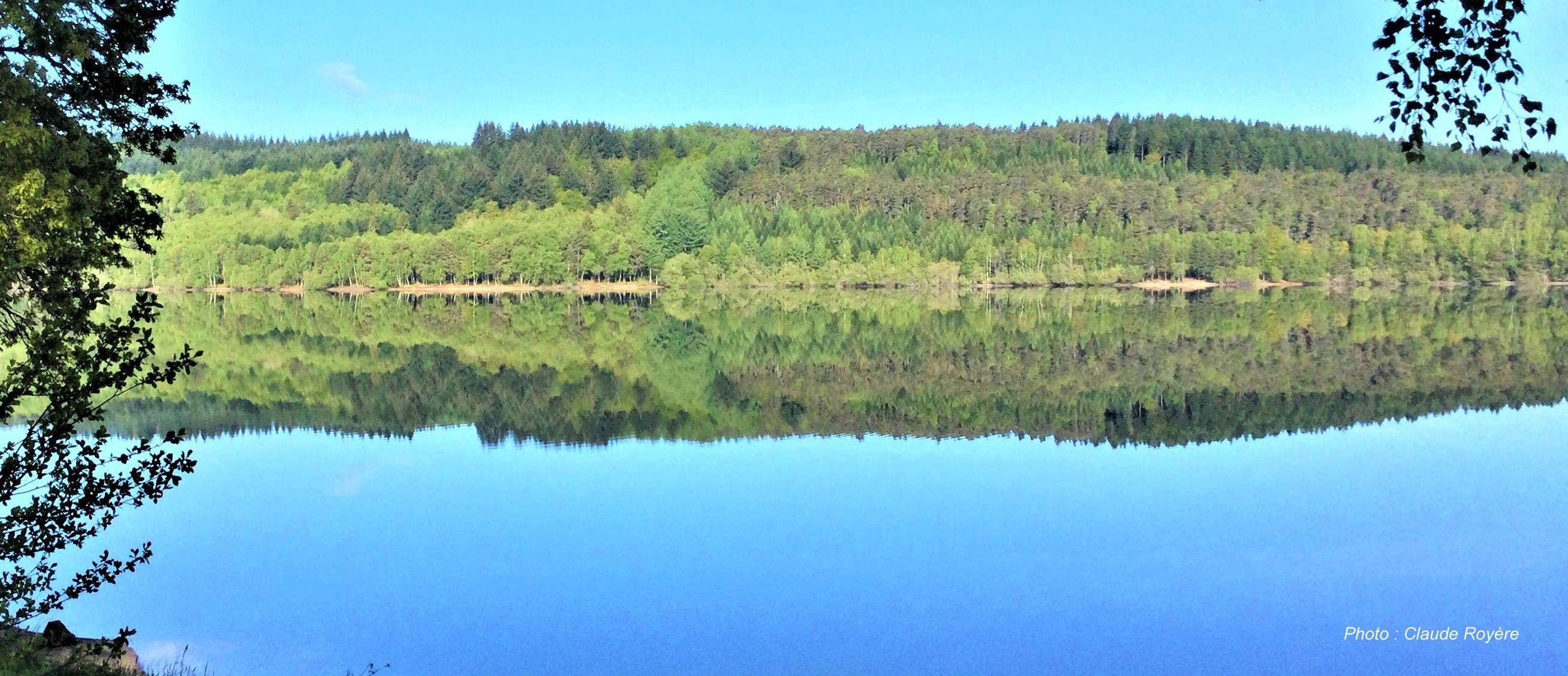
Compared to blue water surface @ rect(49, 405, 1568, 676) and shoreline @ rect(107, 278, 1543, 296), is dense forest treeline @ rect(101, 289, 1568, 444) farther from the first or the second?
shoreline @ rect(107, 278, 1543, 296)

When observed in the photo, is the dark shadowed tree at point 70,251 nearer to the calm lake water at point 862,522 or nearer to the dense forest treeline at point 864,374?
the calm lake water at point 862,522

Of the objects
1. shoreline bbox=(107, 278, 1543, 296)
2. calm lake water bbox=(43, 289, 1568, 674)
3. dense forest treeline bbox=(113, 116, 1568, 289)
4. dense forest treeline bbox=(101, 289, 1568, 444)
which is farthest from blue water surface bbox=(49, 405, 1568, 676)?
dense forest treeline bbox=(113, 116, 1568, 289)

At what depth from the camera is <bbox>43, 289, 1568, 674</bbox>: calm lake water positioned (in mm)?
12633

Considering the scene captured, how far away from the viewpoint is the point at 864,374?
36594 millimetres

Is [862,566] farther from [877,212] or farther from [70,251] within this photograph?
[877,212]

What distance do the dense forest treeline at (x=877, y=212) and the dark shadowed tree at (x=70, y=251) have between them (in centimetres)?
11700

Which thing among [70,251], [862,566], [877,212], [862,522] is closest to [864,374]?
[862,522]

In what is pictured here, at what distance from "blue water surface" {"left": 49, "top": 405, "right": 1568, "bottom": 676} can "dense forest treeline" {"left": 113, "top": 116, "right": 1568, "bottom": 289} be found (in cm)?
10539

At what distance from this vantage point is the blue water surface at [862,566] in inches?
487

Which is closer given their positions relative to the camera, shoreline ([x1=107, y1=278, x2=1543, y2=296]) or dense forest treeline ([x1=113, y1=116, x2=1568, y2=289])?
shoreline ([x1=107, y1=278, x2=1543, y2=296])

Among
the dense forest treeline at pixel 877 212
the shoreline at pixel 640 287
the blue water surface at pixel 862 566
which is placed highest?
the dense forest treeline at pixel 877 212

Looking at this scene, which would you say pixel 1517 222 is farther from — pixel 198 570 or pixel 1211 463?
pixel 198 570

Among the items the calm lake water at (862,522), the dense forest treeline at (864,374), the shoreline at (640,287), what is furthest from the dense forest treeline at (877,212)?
the calm lake water at (862,522)

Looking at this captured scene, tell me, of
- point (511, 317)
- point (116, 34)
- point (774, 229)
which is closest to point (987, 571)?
point (116, 34)
